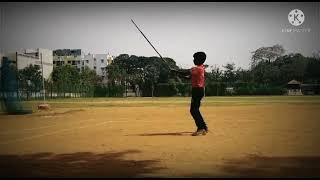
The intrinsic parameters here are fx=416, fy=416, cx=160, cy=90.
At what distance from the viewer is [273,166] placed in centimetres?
561

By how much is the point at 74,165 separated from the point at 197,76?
3876 mm

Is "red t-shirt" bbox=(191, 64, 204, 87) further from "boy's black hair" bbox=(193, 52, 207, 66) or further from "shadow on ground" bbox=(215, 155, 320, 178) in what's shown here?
"shadow on ground" bbox=(215, 155, 320, 178)

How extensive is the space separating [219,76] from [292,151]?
4807 centimetres

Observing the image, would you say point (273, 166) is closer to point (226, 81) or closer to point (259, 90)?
point (259, 90)

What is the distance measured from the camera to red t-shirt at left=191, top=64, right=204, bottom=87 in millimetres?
8922

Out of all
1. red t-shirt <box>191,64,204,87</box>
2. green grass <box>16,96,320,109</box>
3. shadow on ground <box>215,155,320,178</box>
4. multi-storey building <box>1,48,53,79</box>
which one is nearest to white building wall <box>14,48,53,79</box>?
multi-storey building <box>1,48,53,79</box>

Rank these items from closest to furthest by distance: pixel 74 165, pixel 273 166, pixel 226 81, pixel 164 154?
pixel 273 166 < pixel 74 165 < pixel 164 154 < pixel 226 81

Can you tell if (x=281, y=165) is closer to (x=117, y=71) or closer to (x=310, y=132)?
(x=310, y=132)

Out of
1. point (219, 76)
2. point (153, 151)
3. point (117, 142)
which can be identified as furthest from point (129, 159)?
point (219, 76)

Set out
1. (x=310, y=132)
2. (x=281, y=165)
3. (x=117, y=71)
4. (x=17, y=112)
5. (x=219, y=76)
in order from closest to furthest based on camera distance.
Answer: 1. (x=281, y=165)
2. (x=310, y=132)
3. (x=17, y=112)
4. (x=219, y=76)
5. (x=117, y=71)

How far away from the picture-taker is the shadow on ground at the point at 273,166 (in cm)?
516

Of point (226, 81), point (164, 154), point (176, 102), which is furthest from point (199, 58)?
point (226, 81)

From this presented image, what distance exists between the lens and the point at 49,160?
6.40 metres

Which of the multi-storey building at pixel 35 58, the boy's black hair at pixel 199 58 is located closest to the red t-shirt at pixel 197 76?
the boy's black hair at pixel 199 58
